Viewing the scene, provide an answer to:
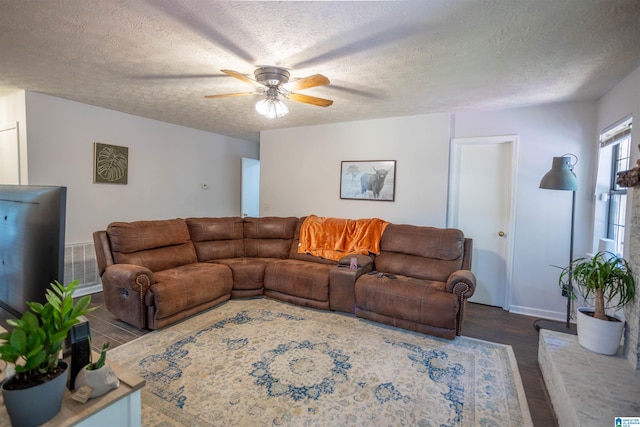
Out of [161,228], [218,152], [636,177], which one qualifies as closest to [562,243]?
[636,177]

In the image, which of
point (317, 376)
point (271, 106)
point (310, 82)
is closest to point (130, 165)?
point (271, 106)

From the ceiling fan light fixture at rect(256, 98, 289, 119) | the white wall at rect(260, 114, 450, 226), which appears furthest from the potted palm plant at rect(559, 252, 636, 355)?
the ceiling fan light fixture at rect(256, 98, 289, 119)

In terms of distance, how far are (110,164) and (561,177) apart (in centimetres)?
515

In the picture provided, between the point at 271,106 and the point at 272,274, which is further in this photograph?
the point at 272,274

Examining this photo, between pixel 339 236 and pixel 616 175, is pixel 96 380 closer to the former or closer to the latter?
pixel 339 236

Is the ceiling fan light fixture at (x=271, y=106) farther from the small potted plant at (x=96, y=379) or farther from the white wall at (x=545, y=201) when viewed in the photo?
the white wall at (x=545, y=201)

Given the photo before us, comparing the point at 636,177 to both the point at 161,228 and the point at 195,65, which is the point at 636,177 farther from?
the point at 161,228

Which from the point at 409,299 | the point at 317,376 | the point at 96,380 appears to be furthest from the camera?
the point at 409,299

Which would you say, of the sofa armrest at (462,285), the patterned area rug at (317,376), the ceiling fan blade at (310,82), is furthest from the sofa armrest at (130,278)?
the sofa armrest at (462,285)

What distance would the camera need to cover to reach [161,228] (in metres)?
3.57

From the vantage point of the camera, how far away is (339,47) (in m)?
2.08

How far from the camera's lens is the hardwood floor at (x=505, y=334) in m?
1.97

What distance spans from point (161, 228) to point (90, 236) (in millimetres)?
1077

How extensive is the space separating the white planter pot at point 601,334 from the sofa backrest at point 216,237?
3.69 metres
